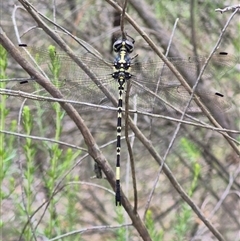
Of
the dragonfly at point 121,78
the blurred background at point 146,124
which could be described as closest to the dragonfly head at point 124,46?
the dragonfly at point 121,78

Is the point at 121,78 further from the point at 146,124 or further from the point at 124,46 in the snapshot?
the point at 146,124

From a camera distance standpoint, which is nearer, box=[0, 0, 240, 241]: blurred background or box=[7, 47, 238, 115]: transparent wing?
box=[7, 47, 238, 115]: transparent wing

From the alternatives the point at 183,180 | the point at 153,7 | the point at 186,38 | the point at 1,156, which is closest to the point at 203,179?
the point at 183,180

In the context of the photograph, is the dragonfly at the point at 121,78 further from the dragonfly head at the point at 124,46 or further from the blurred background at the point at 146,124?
the blurred background at the point at 146,124

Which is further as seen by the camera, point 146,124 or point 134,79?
point 146,124

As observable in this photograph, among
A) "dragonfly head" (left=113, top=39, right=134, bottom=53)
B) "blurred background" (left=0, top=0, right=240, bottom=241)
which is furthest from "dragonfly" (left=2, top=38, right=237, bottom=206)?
"blurred background" (left=0, top=0, right=240, bottom=241)

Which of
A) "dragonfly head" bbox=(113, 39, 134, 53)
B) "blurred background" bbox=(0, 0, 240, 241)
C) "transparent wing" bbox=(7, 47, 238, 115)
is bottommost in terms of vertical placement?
"transparent wing" bbox=(7, 47, 238, 115)

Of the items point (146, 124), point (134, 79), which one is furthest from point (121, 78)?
point (146, 124)

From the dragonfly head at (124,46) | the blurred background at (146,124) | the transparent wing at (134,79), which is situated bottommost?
the transparent wing at (134,79)

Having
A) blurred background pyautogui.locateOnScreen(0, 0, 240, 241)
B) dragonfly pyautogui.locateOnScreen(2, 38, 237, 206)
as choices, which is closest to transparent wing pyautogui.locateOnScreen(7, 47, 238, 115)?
dragonfly pyautogui.locateOnScreen(2, 38, 237, 206)

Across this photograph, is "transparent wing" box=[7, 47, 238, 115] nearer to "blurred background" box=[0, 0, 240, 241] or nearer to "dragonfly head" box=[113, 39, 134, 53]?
"dragonfly head" box=[113, 39, 134, 53]

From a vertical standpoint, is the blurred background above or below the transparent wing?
above
